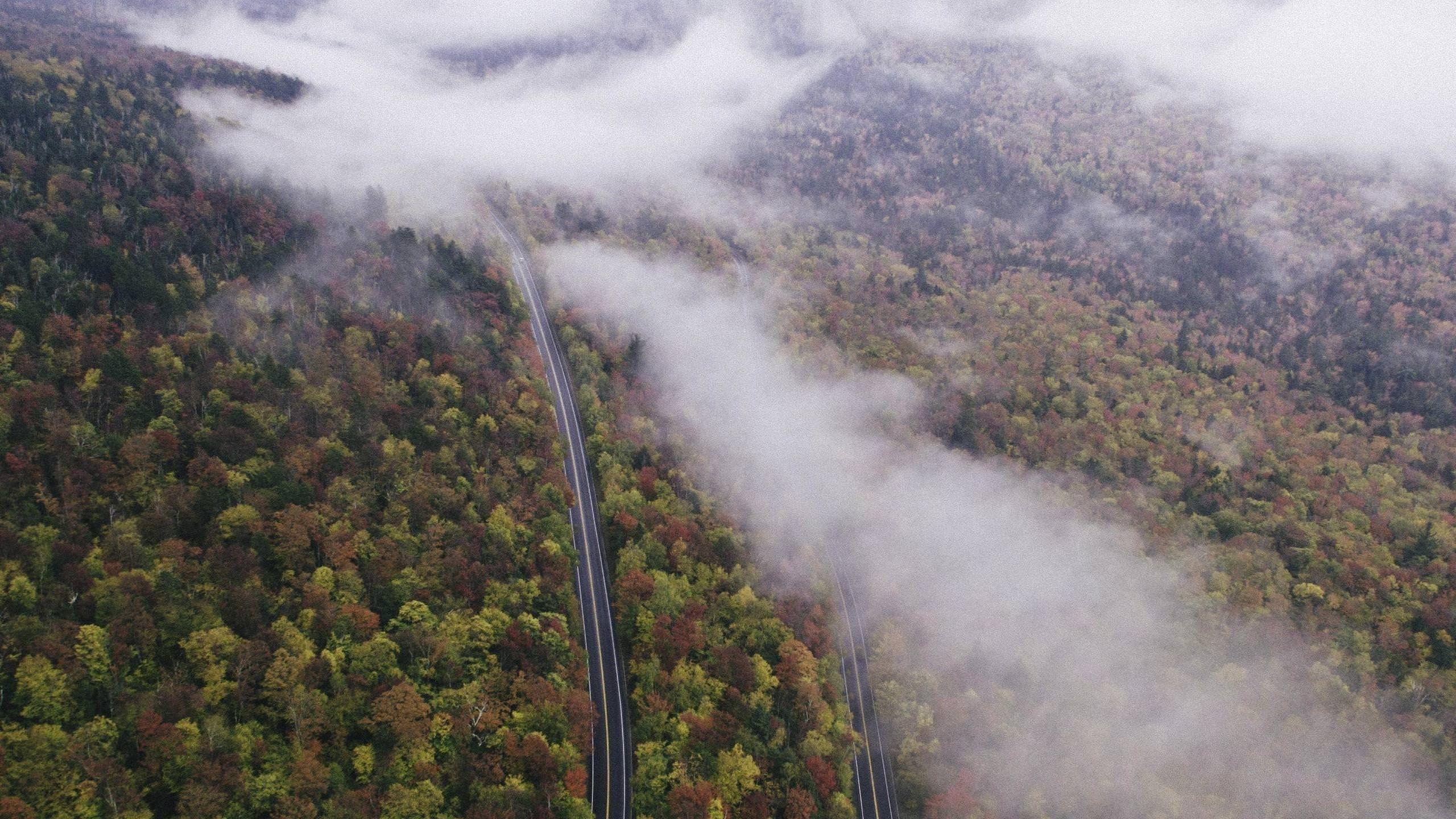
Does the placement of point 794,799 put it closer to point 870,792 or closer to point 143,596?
point 870,792

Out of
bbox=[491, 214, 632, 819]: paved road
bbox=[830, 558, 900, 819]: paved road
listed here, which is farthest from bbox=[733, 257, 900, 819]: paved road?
bbox=[491, 214, 632, 819]: paved road

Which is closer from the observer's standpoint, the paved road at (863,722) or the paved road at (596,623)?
the paved road at (596,623)

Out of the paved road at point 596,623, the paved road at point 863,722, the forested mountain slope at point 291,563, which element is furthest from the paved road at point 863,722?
the paved road at point 596,623

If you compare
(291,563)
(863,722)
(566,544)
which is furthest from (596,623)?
(863,722)

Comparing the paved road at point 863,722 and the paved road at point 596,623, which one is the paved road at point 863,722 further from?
the paved road at point 596,623

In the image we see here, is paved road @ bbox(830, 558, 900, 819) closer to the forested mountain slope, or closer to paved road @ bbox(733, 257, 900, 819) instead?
paved road @ bbox(733, 257, 900, 819)

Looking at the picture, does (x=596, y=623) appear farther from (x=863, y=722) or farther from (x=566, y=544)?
(x=863, y=722)
